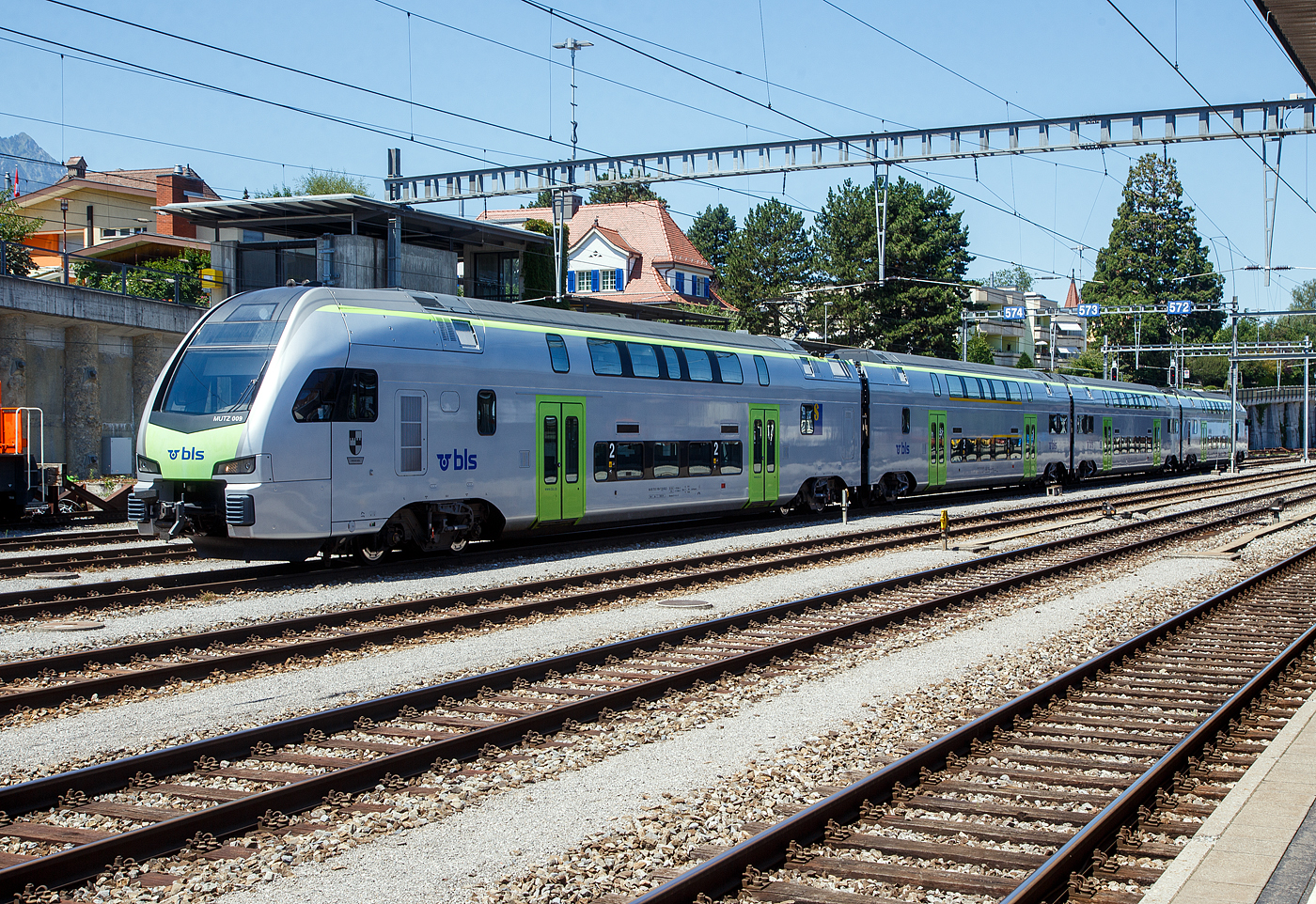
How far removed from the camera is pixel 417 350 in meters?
15.6

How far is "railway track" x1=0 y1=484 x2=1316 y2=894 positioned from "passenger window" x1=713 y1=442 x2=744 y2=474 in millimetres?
9396

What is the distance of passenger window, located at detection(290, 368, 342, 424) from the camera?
14055 mm

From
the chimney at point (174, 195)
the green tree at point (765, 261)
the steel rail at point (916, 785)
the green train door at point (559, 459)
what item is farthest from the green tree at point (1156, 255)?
the steel rail at point (916, 785)

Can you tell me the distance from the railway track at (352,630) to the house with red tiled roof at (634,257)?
54.5m

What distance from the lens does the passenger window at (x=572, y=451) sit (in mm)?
18188

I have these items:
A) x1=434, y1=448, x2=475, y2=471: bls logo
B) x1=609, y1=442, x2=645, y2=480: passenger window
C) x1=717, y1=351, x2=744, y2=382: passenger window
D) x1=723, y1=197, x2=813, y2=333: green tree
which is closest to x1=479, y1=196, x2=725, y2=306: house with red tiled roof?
x1=723, y1=197, x2=813, y2=333: green tree

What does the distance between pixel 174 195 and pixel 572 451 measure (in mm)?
44447

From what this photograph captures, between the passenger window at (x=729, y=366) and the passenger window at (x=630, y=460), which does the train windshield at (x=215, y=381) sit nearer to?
the passenger window at (x=630, y=460)

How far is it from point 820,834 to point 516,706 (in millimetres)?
3336

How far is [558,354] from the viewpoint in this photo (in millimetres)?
18109

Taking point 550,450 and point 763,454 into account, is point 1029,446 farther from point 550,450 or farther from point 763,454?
point 550,450

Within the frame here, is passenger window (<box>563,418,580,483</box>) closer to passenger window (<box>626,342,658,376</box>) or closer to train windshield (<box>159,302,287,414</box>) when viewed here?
passenger window (<box>626,342,658,376</box>)

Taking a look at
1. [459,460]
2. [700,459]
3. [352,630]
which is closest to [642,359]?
[700,459]

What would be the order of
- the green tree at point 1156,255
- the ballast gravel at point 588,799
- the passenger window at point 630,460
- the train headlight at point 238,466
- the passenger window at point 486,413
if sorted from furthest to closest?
the green tree at point 1156,255 → the passenger window at point 630,460 → the passenger window at point 486,413 → the train headlight at point 238,466 → the ballast gravel at point 588,799
